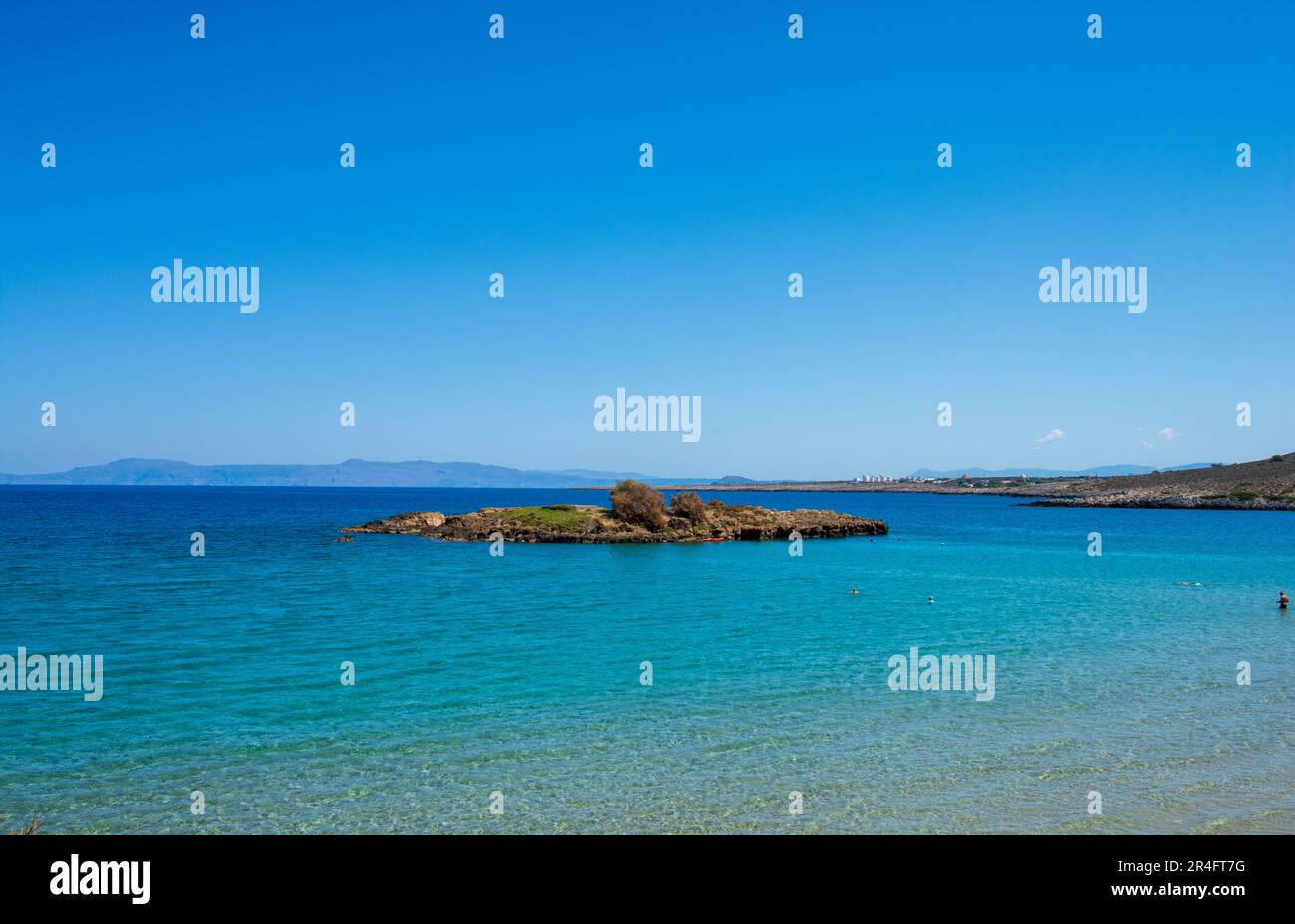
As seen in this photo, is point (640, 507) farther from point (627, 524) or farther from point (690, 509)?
point (690, 509)

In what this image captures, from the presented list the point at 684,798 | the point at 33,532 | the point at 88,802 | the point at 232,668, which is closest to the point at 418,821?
the point at 684,798

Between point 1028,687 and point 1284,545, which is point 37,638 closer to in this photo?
point 1028,687

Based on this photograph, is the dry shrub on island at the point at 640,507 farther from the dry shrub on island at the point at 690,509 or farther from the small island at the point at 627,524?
the dry shrub on island at the point at 690,509

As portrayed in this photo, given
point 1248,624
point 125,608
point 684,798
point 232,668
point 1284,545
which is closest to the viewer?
point 684,798

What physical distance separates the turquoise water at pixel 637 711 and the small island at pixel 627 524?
121 feet

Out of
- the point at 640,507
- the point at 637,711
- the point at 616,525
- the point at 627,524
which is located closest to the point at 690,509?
the point at 640,507

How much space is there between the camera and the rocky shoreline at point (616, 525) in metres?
86.2

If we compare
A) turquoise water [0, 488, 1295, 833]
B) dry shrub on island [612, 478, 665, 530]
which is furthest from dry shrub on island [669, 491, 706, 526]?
turquoise water [0, 488, 1295, 833]

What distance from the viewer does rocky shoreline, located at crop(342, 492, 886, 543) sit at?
3396 inches

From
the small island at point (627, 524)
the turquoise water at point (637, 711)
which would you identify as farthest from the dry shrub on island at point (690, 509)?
the turquoise water at point (637, 711)

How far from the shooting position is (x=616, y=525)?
88.4 meters

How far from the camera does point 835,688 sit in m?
24.0

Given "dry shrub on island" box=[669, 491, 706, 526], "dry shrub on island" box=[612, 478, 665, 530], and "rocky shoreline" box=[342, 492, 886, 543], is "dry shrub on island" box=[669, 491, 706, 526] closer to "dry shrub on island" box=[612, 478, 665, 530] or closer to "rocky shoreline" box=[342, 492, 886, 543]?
"rocky shoreline" box=[342, 492, 886, 543]
